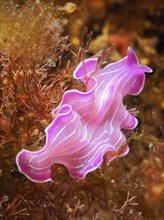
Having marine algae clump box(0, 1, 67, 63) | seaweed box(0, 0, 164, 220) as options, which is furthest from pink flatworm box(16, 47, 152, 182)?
marine algae clump box(0, 1, 67, 63)

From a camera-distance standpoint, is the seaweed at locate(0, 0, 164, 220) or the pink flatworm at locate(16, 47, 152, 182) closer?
the pink flatworm at locate(16, 47, 152, 182)

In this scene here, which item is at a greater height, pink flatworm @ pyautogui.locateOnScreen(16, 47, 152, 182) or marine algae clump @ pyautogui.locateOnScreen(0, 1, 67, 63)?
marine algae clump @ pyautogui.locateOnScreen(0, 1, 67, 63)

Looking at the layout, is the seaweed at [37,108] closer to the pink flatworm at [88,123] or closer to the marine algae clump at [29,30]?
the marine algae clump at [29,30]

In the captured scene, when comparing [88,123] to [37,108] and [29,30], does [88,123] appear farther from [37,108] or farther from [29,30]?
[29,30]

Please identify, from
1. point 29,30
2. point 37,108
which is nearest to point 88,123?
point 37,108

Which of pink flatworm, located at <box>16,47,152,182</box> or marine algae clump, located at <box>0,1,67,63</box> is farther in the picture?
marine algae clump, located at <box>0,1,67,63</box>

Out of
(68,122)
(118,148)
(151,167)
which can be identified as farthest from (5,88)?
(151,167)

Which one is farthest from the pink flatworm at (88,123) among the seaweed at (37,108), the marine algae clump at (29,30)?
the marine algae clump at (29,30)

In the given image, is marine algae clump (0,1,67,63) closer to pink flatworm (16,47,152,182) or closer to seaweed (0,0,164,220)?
seaweed (0,0,164,220)
